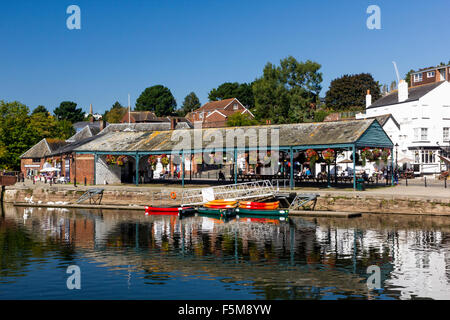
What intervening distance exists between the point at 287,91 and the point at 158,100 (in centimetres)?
7365

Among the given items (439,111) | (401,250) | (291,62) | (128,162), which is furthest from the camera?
(291,62)

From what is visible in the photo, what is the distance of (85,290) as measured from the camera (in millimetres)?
16359

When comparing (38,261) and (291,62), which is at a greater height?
(291,62)

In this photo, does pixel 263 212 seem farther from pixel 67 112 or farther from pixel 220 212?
pixel 67 112

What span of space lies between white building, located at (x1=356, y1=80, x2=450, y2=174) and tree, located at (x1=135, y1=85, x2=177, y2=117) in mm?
98079

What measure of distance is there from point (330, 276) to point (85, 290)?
30.3 feet

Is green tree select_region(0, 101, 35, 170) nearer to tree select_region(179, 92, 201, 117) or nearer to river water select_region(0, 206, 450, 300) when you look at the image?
river water select_region(0, 206, 450, 300)

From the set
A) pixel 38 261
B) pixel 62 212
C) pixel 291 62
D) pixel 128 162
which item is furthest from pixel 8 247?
pixel 291 62

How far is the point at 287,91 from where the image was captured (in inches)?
3332

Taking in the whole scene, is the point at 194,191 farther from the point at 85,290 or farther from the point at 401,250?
the point at 85,290

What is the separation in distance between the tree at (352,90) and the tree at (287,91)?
487 inches

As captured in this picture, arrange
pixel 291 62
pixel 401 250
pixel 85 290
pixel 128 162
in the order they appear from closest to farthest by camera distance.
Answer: pixel 85 290 → pixel 401 250 → pixel 128 162 → pixel 291 62

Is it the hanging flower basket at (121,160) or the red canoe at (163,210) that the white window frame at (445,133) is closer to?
the red canoe at (163,210)

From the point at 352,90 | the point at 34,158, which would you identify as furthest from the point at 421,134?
the point at 34,158
